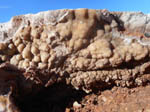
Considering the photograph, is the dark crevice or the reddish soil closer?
the reddish soil

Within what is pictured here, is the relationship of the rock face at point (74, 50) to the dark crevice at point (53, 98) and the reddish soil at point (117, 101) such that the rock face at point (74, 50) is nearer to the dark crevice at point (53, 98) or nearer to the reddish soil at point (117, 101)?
the reddish soil at point (117, 101)

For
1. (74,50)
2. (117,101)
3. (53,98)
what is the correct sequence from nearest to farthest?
(74,50) < (117,101) < (53,98)

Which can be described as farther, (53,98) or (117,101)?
(53,98)

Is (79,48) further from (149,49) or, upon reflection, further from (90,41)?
(149,49)

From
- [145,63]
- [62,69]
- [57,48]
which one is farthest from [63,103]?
[145,63]

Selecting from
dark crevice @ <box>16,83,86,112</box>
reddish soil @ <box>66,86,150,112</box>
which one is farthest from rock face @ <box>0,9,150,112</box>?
dark crevice @ <box>16,83,86,112</box>

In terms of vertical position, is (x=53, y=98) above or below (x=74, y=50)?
below

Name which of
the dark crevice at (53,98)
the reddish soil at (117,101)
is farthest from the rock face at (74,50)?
the dark crevice at (53,98)

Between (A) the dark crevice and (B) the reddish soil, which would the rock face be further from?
(A) the dark crevice
